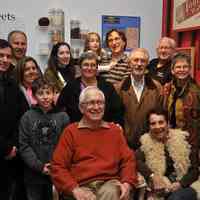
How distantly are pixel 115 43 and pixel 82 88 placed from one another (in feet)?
2.46

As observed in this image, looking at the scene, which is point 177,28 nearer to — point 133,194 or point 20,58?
point 20,58

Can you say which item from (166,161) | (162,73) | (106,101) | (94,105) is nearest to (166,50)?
(162,73)

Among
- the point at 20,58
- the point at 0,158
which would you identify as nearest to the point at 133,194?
the point at 0,158

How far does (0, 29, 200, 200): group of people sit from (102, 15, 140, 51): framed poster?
1.38 metres

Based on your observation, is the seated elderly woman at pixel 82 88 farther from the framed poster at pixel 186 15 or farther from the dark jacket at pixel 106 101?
the framed poster at pixel 186 15

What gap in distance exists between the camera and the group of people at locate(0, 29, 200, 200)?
8.37 feet

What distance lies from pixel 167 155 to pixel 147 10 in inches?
99.2

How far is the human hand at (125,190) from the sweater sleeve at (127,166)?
0.09 ft

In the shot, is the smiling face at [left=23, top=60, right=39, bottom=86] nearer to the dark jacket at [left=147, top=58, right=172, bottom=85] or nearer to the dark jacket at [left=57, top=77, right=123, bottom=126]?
the dark jacket at [left=57, top=77, right=123, bottom=126]

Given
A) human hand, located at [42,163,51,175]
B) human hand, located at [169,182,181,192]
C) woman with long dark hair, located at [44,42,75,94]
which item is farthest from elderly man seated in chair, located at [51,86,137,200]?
woman with long dark hair, located at [44,42,75,94]

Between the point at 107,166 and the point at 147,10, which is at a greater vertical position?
the point at 147,10

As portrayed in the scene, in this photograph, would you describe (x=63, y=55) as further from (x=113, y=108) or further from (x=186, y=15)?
(x=186, y=15)

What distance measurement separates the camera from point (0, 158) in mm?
2748

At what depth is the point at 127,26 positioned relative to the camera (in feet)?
15.7
